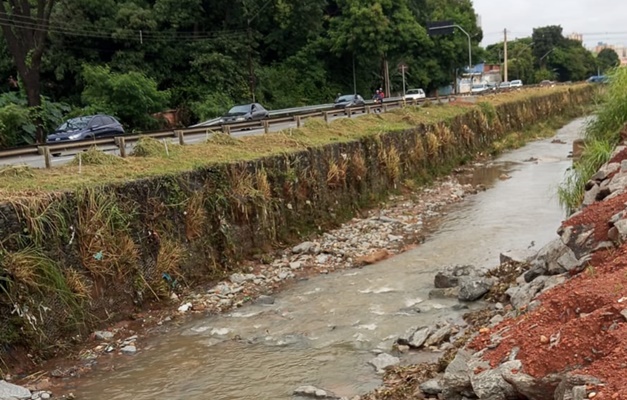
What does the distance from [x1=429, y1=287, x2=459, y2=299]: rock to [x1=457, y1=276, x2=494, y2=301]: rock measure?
0.17 metres

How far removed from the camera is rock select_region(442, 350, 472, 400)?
5.69 meters

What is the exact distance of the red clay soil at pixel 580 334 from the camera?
14.7 ft

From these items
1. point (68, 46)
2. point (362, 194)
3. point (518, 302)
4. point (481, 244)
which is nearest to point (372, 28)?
point (68, 46)

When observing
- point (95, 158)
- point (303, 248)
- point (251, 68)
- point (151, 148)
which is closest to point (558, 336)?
point (303, 248)

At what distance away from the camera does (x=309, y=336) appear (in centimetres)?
951

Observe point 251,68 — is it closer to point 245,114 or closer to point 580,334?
point 245,114

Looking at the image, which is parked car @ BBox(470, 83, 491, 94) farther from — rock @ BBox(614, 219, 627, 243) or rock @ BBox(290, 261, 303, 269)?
rock @ BBox(614, 219, 627, 243)

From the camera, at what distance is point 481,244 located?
14.7 metres

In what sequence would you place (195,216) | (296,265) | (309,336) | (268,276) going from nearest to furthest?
(309,336), (195,216), (268,276), (296,265)

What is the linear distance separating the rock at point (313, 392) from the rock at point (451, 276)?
4.45 m

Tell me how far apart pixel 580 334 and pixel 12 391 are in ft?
22.7

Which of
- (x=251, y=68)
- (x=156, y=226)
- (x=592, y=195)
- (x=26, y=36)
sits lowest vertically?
(x=156, y=226)

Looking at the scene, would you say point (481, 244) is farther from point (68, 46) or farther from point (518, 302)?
point (68, 46)

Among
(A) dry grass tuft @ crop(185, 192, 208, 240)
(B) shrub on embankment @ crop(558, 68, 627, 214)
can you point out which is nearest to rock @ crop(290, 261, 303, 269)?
(A) dry grass tuft @ crop(185, 192, 208, 240)
